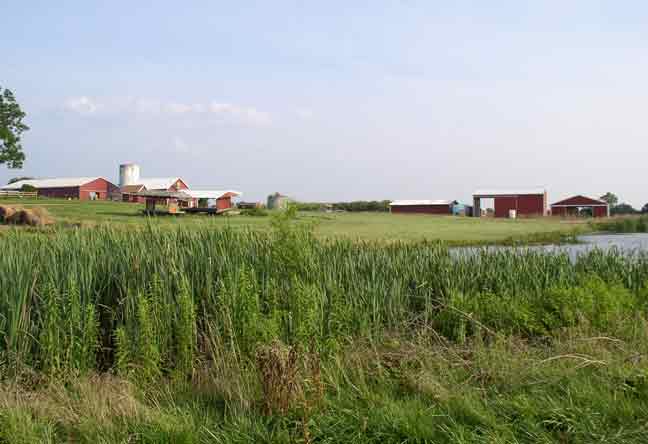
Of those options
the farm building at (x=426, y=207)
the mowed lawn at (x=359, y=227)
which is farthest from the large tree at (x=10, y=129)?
the farm building at (x=426, y=207)

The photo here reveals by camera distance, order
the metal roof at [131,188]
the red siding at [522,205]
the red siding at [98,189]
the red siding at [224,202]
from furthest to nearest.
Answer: the metal roof at [131,188], the red siding at [98,189], the red siding at [522,205], the red siding at [224,202]

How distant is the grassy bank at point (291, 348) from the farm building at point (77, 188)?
66350 millimetres

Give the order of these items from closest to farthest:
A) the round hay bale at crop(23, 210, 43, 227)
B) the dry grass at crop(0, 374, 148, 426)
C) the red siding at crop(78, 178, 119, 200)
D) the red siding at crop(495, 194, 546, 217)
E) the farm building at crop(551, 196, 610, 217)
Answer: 1. the dry grass at crop(0, 374, 148, 426)
2. the round hay bale at crop(23, 210, 43, 227)
3. the farm building at crop(551, 196, 610, 217)
4. the red siding at crop(495, 194, 546, 217)
5. the red siding at crop(78, 178, 119, 200)

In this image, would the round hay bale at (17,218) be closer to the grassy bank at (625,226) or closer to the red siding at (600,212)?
the grassy bank at (625,226)

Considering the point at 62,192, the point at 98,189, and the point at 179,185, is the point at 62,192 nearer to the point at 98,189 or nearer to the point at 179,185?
the point at 98,189

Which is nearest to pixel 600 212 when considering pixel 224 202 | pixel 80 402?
pixel 224 202

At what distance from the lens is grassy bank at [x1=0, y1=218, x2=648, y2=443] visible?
180 inches

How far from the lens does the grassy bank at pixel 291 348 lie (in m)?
4.57

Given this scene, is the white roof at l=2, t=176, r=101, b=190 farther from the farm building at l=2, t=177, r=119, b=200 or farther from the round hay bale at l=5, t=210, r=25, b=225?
the round hay bale at l=5, t=210, r=25, b=225

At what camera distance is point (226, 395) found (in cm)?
522

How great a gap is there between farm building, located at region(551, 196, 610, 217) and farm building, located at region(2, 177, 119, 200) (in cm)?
5311

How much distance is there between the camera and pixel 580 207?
227 feet

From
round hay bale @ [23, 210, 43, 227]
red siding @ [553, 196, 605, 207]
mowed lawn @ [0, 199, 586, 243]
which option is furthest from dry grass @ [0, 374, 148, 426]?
red siding @ [553, 196, 605, 207]

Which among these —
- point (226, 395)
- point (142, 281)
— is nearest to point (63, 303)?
point (142, 281)
